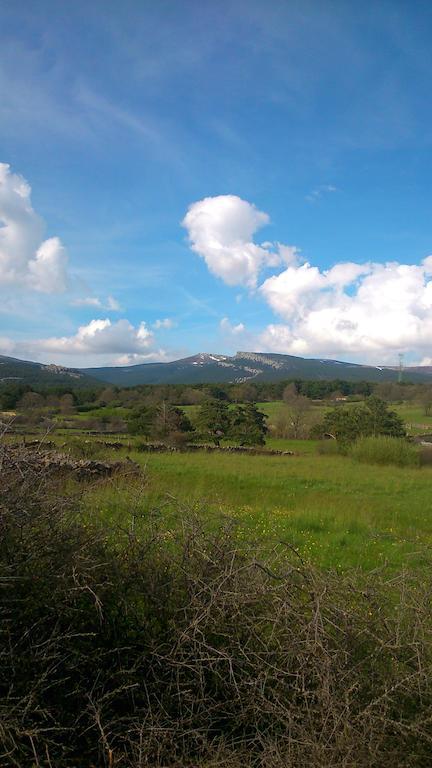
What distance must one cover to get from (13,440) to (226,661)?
2.24 metres

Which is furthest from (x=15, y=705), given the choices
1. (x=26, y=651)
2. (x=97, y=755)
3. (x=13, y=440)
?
(x=13, y=440)

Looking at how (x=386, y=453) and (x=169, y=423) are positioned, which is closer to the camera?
(x=386, y=453)

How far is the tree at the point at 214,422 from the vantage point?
116 ft

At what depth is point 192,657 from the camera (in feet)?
9.02

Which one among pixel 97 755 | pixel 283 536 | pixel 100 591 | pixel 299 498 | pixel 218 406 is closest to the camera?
pixel 97 755

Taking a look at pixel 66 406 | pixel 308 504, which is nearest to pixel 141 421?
pixel 66 406

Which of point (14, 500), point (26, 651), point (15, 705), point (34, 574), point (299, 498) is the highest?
point (14, 500)

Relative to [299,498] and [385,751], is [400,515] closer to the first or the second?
[299,498]

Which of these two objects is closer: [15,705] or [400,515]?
[15,705]

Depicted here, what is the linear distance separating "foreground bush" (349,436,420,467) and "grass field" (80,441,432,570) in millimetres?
3712

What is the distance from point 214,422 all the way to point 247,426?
8.47 ft

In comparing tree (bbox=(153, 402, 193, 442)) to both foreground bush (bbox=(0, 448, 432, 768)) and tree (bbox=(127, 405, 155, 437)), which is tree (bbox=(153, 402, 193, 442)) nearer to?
tree (bbox=(127, 405, 155, 437))

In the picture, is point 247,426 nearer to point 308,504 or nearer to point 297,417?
point 297,417

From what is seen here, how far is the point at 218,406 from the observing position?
36.9 meters
